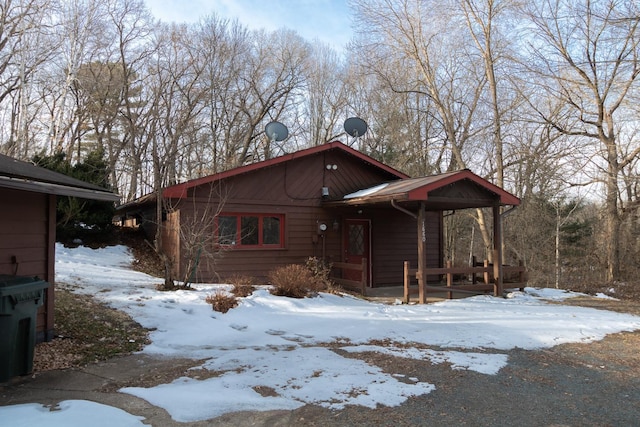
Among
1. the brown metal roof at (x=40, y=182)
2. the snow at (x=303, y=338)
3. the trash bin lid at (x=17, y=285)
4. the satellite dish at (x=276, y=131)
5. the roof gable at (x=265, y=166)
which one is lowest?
the snow at (x=303, y=338)

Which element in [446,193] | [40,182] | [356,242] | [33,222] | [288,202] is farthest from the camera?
[356,242]

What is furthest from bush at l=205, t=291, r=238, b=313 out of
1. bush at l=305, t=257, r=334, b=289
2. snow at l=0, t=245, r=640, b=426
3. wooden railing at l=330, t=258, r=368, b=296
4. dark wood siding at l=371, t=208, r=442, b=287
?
dark wood siding at l=371, t=208, r=442, b=287

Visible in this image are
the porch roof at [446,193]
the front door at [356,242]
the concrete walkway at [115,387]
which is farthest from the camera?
A: the front door at [356,242]

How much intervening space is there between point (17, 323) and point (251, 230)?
25.2ft

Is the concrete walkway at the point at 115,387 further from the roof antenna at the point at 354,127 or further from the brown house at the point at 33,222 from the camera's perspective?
the roof antenna at the point at 354,127

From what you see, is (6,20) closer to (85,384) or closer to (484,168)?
(85,384)

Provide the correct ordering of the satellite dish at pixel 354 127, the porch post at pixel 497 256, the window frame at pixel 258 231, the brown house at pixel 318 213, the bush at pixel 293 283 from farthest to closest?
the satellite dish at pixel 354 127
the window frame at pixel 258 231
the porch post at pixel 497 256
the brown house at pixel 318 213
the bush at pixel 293 283

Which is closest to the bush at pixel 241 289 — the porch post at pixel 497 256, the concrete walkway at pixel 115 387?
the concrete walkway at pixel 115 387

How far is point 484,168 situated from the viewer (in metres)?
23.3

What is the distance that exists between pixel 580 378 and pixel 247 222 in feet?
28.9

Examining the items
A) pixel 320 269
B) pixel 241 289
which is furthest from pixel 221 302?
pixel 320 269

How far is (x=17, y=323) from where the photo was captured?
472 cm

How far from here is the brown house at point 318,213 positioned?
35.8ft

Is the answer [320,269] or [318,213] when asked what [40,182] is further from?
[318,213]
